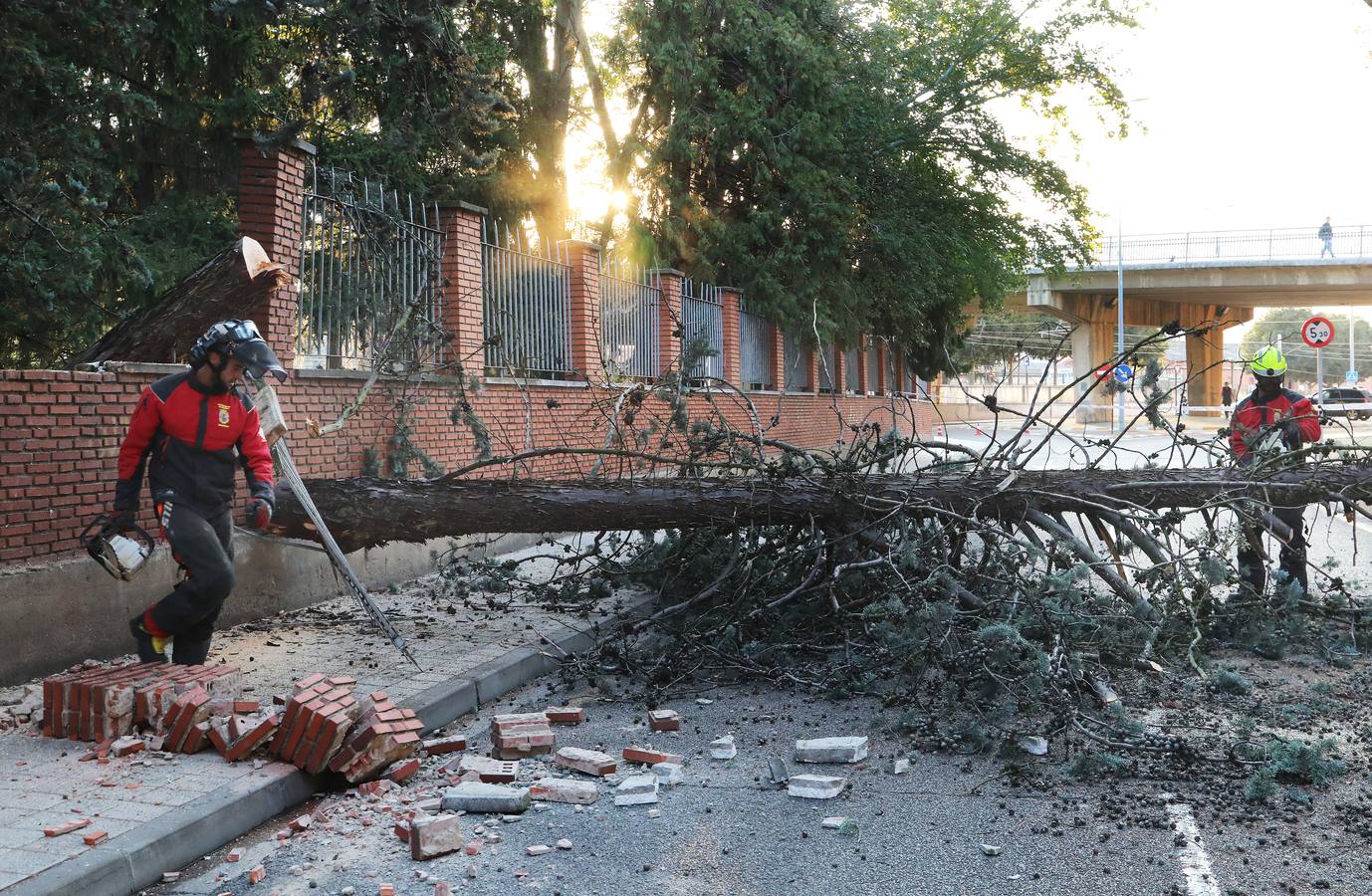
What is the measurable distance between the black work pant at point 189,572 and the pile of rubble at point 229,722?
601 millimetres

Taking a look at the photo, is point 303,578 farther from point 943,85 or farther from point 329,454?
point 943,85

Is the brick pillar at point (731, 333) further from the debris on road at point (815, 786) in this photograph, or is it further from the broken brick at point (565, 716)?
the debris on road at point (815, 786)

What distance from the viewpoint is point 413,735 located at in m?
4.89

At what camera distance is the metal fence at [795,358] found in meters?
24.0

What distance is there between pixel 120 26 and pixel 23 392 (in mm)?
6092

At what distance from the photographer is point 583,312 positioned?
47.1 feet

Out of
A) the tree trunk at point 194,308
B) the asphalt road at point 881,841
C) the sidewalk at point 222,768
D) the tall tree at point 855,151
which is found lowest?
the asphalt road at point 881,841

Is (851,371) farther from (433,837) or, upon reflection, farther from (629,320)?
(433,837)

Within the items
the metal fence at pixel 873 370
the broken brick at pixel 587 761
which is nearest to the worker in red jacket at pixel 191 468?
the broken brick at pixel 587 761

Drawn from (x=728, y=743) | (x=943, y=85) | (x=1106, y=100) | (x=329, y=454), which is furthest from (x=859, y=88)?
(x=728, y=743)

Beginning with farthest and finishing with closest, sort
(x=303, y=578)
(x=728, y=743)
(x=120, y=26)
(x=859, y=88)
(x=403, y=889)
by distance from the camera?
(x=859, y=88)
(x=120, y=26)
(x=303, y=578)
(x=728, y=743)
(x=403, y=889)

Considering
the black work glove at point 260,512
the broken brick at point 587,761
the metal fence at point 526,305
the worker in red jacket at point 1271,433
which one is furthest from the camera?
the metal fence at point 526,305

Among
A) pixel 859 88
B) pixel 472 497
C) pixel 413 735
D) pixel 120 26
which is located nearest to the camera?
pixel 413 735

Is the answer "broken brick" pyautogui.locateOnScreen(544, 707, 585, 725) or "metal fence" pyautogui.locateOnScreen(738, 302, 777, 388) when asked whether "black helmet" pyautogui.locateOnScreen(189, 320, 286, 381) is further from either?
"metal fence" pyautogui.locateOnScreen(738, 302, 777, 388)
